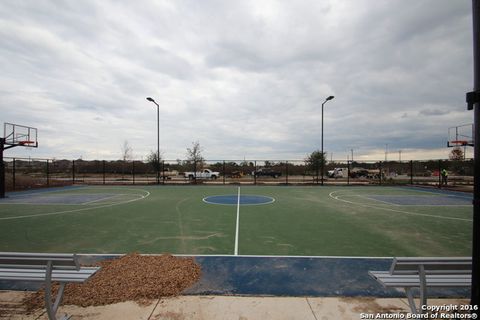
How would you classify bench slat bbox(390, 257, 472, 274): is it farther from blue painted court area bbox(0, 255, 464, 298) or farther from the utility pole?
blue painted court area bbox(0, 255, 464, 298)

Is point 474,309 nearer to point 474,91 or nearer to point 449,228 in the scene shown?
point 474,91

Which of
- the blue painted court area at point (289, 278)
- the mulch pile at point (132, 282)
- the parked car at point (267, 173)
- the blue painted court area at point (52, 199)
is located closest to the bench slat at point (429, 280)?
the blue painted court area at point (289, 278)

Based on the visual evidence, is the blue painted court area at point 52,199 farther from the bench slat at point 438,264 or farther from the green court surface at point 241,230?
the bench slat at point 438,264

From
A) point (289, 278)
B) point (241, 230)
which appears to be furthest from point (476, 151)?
point (241, 230)

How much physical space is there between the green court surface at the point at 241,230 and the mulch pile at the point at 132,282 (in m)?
0.99

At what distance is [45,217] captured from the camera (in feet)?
35.2

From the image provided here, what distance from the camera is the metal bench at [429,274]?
3.22m

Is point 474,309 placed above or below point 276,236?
above

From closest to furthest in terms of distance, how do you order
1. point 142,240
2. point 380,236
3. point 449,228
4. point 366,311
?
1. point 366,311
2. point 142,240
3. point 380,236
4. point 449,228

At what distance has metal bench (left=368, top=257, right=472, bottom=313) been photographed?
10.6ft

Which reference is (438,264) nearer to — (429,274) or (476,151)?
(429,274)

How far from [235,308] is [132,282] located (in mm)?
2005

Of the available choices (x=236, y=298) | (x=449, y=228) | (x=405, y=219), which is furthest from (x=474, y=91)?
(x=405, y=219)

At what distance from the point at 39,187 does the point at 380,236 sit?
27606 mm
